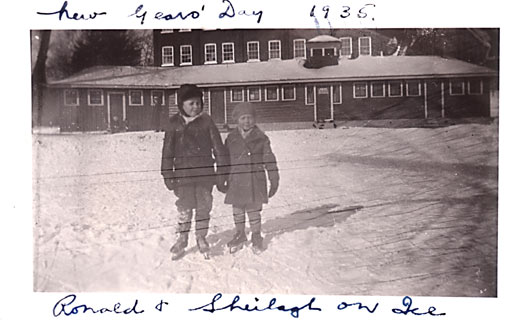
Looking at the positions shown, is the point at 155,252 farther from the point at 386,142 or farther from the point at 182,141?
the point at 386,142

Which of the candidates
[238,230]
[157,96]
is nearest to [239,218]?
[238,230]

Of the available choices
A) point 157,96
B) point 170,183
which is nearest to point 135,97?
point 157,96

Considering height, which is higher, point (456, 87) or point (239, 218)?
point (456, 87)

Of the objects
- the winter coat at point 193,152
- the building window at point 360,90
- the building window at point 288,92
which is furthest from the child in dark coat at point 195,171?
the building window at point 360,90

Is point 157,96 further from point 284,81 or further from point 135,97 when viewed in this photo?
point 284,81

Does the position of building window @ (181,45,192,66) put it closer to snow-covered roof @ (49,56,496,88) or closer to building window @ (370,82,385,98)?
snow-covered roof @ (49,56,496,88)
